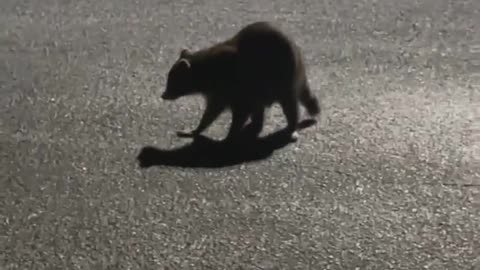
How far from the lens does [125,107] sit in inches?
156

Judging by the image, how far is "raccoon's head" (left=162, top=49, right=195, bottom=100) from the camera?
3.94 metres

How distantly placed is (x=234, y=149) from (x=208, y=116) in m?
0.18

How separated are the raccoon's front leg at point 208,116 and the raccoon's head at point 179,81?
116 mm

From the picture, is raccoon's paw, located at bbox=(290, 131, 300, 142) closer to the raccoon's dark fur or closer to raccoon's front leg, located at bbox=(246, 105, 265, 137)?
the raccoon's dark fur

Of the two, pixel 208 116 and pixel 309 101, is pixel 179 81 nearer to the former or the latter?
pixel 208 116

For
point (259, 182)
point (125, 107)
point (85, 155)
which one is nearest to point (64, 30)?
point (125, 107)

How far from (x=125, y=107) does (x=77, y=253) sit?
104 centimetres

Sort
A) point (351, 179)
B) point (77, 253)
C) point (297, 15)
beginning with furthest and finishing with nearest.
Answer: point (297, 15) → point (351, 179) → point (77, 253)

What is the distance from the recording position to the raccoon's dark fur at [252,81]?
3.81 meters

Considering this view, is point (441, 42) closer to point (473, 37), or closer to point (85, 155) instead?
point (473, 37)

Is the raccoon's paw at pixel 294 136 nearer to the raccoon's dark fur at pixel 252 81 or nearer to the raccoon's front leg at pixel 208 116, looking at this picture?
the raccoon's dark fur at pixel 252 81

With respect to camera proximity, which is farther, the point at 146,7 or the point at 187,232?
the point at 146,7

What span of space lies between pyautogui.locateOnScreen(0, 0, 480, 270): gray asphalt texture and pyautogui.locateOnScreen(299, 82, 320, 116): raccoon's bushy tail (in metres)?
0.07

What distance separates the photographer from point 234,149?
370 centimetres
